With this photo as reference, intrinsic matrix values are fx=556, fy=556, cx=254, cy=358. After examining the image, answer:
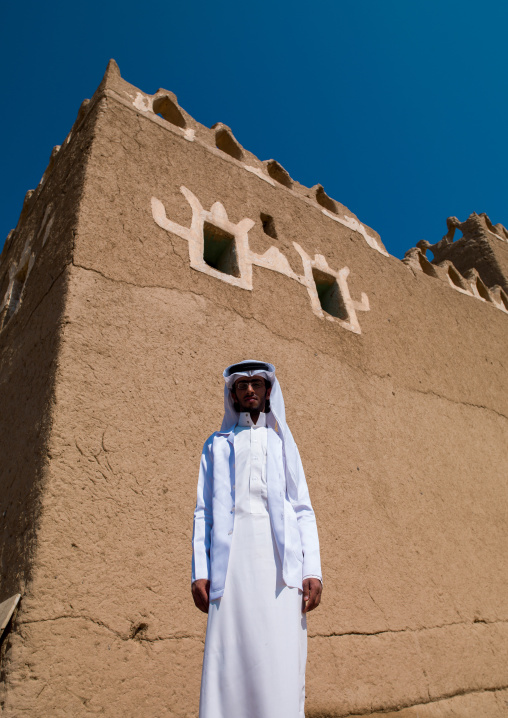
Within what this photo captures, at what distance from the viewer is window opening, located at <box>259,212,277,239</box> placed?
4777 millimetres

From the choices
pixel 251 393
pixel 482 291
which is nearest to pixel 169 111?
pixel 251 393

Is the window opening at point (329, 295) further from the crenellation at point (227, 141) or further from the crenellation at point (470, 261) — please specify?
the crenellation at point (470, 261)

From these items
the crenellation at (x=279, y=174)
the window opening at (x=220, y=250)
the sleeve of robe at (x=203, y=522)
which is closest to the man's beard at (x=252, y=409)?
the sleeve of robe at (x=203, y=522)

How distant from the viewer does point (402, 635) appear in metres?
3.56

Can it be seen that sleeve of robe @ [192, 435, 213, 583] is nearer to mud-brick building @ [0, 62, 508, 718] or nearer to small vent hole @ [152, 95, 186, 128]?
A: mud-brick building @ [0, 62, 508, 718]

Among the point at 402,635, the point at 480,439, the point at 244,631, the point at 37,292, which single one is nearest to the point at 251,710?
the point at 244,631

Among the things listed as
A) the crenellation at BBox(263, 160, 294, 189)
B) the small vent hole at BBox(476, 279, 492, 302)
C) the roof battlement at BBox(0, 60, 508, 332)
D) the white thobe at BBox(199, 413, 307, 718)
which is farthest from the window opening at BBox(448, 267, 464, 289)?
the white thobe at BBox(199, 413, 307, 718)

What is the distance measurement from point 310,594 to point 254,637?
0.28 metres

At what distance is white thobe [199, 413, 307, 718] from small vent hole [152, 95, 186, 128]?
3655 millimetres

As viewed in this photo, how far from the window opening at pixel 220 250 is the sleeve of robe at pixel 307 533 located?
2.23 metres

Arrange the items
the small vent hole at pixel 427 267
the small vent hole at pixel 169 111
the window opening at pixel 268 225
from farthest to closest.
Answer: the small vent hole at pixel 427 267 < the window opening at pixel 268 225 < the small vent hole at pixel 169 111

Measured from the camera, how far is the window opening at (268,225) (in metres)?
4.78

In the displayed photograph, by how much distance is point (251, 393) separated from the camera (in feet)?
8.14

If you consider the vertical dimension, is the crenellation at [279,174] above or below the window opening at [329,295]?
above
